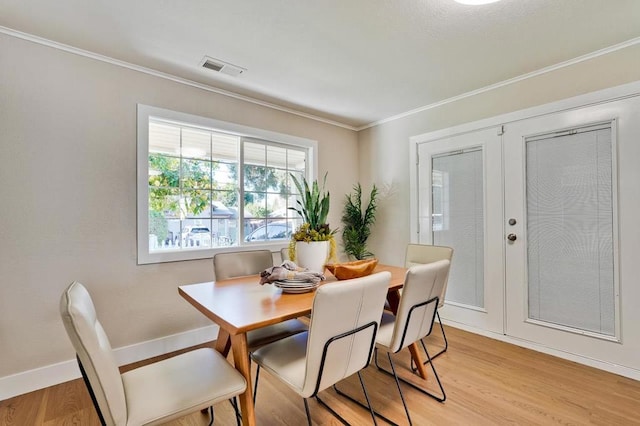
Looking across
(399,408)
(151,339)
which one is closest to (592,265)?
(399,408)

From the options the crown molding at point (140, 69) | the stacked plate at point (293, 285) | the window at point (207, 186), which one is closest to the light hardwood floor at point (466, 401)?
the stacked plate at point (293, 285)

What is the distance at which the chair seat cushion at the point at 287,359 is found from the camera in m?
1.35

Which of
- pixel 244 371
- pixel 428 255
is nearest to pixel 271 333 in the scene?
pixel 244 371

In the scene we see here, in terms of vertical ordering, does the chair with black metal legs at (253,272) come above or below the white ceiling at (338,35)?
below

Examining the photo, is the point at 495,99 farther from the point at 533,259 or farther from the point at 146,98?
the point at 146,98

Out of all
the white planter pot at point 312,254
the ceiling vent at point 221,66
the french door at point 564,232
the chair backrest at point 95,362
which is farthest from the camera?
the ceiling vent at point 221,66

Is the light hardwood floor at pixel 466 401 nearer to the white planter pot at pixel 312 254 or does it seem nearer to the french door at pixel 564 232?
the french door at pixel 564 232

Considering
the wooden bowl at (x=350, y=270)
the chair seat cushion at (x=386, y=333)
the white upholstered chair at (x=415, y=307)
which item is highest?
the wooden bowl at (x=350, y=270)

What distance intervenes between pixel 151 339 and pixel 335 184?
2.65 metres

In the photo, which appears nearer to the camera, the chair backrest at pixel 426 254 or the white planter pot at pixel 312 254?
the white planter pot at pixel 312 254

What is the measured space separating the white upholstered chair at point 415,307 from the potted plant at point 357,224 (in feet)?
6.99

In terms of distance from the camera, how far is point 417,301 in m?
1.67

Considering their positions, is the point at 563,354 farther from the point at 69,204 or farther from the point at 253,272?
the point at 69,204

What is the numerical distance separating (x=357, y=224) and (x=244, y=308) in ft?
9.20
